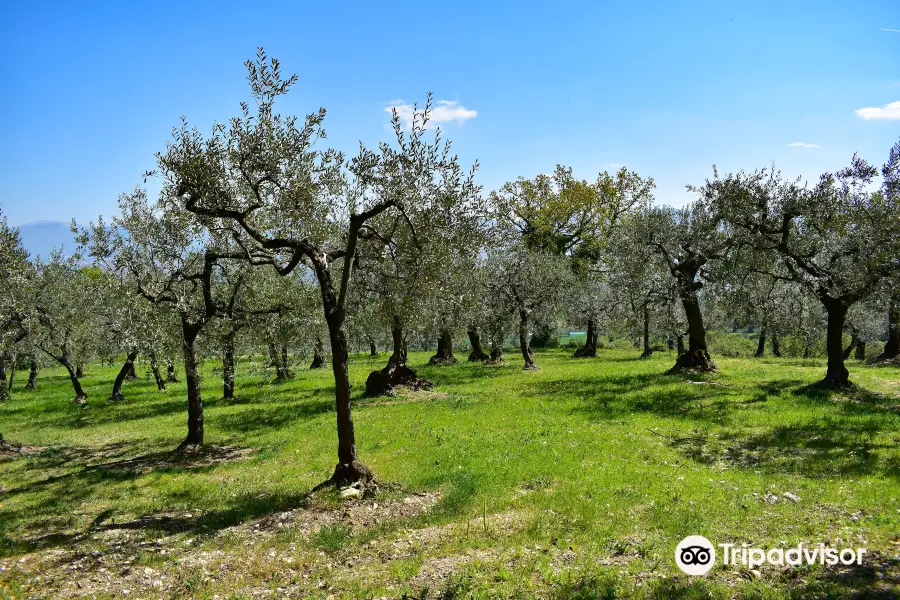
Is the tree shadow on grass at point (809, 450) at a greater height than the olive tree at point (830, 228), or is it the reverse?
the olive tree at point (830, 228)

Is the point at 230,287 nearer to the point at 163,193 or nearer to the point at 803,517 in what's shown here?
the point at 163,193

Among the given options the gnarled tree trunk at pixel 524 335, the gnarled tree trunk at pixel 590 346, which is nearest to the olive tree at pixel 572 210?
the gnarled tree trunk at pixel 590 346

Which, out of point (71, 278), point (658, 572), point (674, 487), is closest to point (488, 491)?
point (674, 487)

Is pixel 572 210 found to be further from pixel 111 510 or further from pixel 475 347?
pixel 111 510

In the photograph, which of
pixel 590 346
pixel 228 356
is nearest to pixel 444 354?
pixel 590 346

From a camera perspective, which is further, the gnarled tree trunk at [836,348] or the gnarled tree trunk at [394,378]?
the gnarled tree trunk at [394,378]

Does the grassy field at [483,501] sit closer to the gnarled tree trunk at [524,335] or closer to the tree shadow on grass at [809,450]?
the tree shadow on grass at [809,450]

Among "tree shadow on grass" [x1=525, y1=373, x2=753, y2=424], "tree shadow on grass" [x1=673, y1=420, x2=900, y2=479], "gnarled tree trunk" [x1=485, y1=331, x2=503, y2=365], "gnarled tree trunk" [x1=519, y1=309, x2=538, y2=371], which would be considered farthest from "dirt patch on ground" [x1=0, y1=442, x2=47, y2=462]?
"gnarled tree trunk" [x1=485, y1=331, x2=503, y2=365]

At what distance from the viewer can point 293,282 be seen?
81.0ft

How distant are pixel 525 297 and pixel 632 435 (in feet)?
76.0

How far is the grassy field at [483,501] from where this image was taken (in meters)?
8.83

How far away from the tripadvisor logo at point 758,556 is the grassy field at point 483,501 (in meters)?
0.24

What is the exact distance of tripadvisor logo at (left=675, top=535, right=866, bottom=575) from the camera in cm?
830

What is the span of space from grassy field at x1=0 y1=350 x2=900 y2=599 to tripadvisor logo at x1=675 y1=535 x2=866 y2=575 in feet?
0.77
